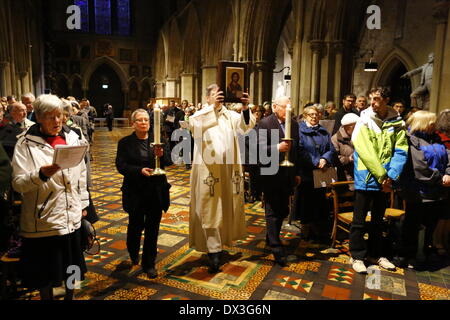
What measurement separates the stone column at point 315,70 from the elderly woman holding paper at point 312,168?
18.1 ft

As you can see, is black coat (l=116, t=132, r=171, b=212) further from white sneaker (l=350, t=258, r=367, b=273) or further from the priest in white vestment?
white sneaker (l=350, t=258, r=367, b=273)

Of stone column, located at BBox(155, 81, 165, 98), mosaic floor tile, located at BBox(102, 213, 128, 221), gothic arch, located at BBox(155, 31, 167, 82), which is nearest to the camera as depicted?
mosaic floor tile, located at BBox(102, 213, 128, 221)

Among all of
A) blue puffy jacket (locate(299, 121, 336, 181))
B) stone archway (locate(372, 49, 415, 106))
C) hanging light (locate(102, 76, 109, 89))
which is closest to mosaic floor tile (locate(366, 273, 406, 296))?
blue puffy jacket (locate(299, 121, 336, 181))

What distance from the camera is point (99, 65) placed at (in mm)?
30875

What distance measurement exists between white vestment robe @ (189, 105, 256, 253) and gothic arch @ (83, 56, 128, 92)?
95.9 ft

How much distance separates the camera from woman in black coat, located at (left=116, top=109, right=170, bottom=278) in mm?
3487

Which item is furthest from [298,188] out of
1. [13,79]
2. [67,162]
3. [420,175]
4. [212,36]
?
[212,36]

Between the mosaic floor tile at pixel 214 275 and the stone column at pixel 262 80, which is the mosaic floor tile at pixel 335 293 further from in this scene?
the stone column at pixel 262 80

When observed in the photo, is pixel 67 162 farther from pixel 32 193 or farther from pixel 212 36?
pixel 212 36

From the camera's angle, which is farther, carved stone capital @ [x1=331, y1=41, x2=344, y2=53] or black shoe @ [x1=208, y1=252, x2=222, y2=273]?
carved stone capital @ [x1=331, y1=41, x2=344, y2=53]

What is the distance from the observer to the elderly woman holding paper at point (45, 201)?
7.79ft

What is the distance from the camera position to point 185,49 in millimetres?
22469

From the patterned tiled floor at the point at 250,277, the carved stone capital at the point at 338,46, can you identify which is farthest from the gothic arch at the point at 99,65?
the patterned tiled floor at the point at 250,277

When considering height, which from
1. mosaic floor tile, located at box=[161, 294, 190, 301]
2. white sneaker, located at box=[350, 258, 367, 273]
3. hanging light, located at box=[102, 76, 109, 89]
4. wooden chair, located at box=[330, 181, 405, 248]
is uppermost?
hanging light, located at box=[102, 76, 109, 89]
